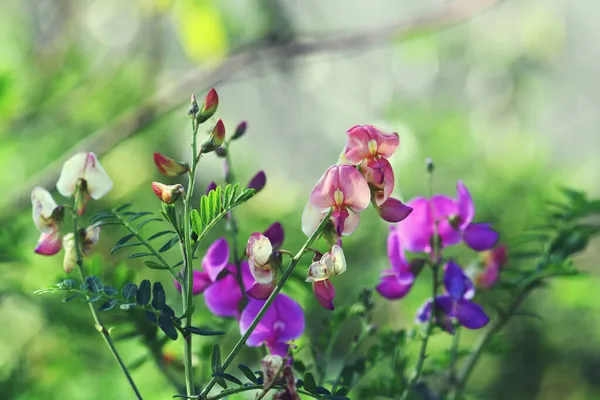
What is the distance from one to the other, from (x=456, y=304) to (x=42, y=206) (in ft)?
0.92

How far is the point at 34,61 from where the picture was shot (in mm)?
1993

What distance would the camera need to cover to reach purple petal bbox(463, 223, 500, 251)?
1.92 feet

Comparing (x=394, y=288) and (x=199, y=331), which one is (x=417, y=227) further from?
(x=199, y=331)

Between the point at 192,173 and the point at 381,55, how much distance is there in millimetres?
2573

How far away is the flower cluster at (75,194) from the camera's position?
0.48 m

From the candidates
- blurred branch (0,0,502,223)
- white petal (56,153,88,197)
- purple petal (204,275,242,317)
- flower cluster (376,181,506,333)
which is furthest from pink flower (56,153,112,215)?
blurred branch (0,0,502,223)

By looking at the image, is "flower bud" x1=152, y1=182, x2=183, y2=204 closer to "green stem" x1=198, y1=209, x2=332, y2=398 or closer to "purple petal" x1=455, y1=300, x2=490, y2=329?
"green stem" x1=198, y1=209, x2=332, y2=398

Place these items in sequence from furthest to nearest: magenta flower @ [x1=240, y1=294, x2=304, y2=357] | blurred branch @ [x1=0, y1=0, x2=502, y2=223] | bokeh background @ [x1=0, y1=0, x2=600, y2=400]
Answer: blurred branch @ [x1=0, y1=0, x2=502, y2=223] < bokeh background @ [x1=0, y1=0, x2=600, y2=400] < magenta flower @ [x1=240, y1=294, x2=304, y2=357]

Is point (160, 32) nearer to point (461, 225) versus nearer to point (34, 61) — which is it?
point (34, 61)

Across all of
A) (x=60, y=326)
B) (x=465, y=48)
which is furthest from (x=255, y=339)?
(x=465, y=48)

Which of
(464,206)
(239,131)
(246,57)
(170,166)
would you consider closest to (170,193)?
(170,166)

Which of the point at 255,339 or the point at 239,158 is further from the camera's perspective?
the point at 239,158

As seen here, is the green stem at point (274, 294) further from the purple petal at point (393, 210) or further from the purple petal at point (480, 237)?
the purple petal at point (480, 237)

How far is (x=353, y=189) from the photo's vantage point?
44 centimetres
